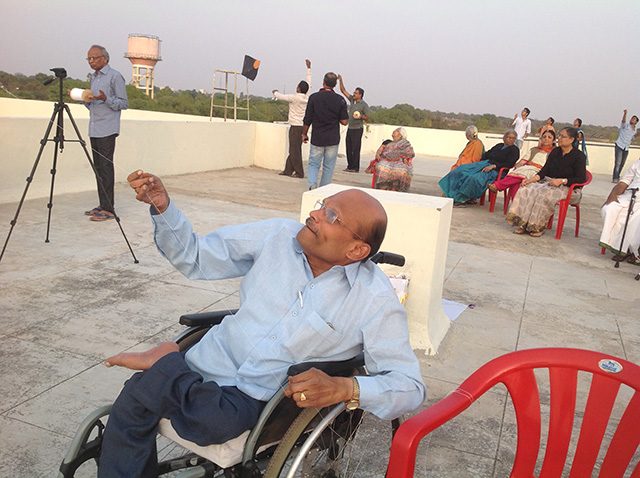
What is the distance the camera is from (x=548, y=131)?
27.2 feet

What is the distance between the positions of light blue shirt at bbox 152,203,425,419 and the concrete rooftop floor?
81cm

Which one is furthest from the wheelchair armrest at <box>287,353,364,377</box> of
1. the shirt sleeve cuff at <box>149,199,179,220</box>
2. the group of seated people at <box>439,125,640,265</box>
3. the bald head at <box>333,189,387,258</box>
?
the group of seated people at <box>439,125,640,265</box>

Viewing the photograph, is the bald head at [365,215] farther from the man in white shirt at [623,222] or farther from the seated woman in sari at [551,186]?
the seated woman in sari at [551,186]

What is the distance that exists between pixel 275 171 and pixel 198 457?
33.0 ft

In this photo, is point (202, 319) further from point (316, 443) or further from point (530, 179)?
point (530, 179)

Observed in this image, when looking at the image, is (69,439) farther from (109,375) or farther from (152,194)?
(152,194)

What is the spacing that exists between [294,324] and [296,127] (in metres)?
9.40

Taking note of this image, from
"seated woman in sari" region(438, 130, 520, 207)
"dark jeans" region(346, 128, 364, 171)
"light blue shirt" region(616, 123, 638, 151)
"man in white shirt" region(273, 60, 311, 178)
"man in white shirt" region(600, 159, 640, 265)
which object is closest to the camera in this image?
"man in white shirt" region(600, 159, 640, 265)

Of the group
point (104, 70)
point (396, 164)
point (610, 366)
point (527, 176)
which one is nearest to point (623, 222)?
A: point (527, 176)

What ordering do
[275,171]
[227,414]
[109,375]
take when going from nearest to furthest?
[227,414], [109,375], [275,171]

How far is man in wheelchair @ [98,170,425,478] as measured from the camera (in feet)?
5.21

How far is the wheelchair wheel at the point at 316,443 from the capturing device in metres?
1.58

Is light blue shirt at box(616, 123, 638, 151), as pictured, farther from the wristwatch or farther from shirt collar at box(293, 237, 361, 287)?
the wristwatch

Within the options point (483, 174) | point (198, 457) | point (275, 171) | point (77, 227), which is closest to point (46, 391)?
point (198, 457)
